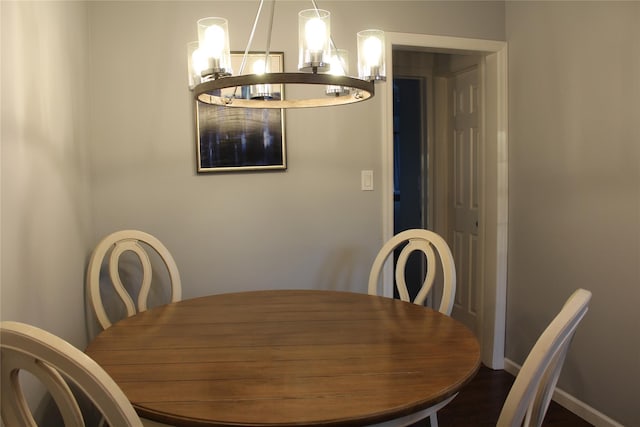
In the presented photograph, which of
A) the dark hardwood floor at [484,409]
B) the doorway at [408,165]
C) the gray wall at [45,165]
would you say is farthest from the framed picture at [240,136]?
the doorway at [408,165]

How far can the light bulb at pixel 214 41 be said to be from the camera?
1.54 m

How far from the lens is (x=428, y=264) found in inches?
88.4

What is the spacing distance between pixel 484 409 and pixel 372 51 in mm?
A: 1992

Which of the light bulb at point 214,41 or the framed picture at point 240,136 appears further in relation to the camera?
the framed picture at point 240,136

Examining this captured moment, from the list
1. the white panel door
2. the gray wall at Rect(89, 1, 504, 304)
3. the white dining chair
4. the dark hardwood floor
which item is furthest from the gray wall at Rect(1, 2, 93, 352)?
the white panel door

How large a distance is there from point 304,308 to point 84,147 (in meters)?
1.33

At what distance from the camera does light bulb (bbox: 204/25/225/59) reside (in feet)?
5.05

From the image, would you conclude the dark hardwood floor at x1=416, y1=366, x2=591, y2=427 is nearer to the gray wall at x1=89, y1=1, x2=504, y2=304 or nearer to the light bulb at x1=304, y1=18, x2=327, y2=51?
the gray wall at x1=89, y1=1, x2=504, y2=304

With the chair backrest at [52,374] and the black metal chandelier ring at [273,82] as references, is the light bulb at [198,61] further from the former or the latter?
the chair backrest at [52,374]

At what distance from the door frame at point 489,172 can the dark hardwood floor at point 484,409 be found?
20cm

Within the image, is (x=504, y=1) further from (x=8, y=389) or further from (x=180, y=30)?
(x=8, y=389)

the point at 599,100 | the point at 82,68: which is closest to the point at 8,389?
the point at 82,68

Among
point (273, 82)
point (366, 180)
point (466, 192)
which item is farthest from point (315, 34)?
point (466, 192)

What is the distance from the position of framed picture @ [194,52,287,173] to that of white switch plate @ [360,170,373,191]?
1.46 feet
